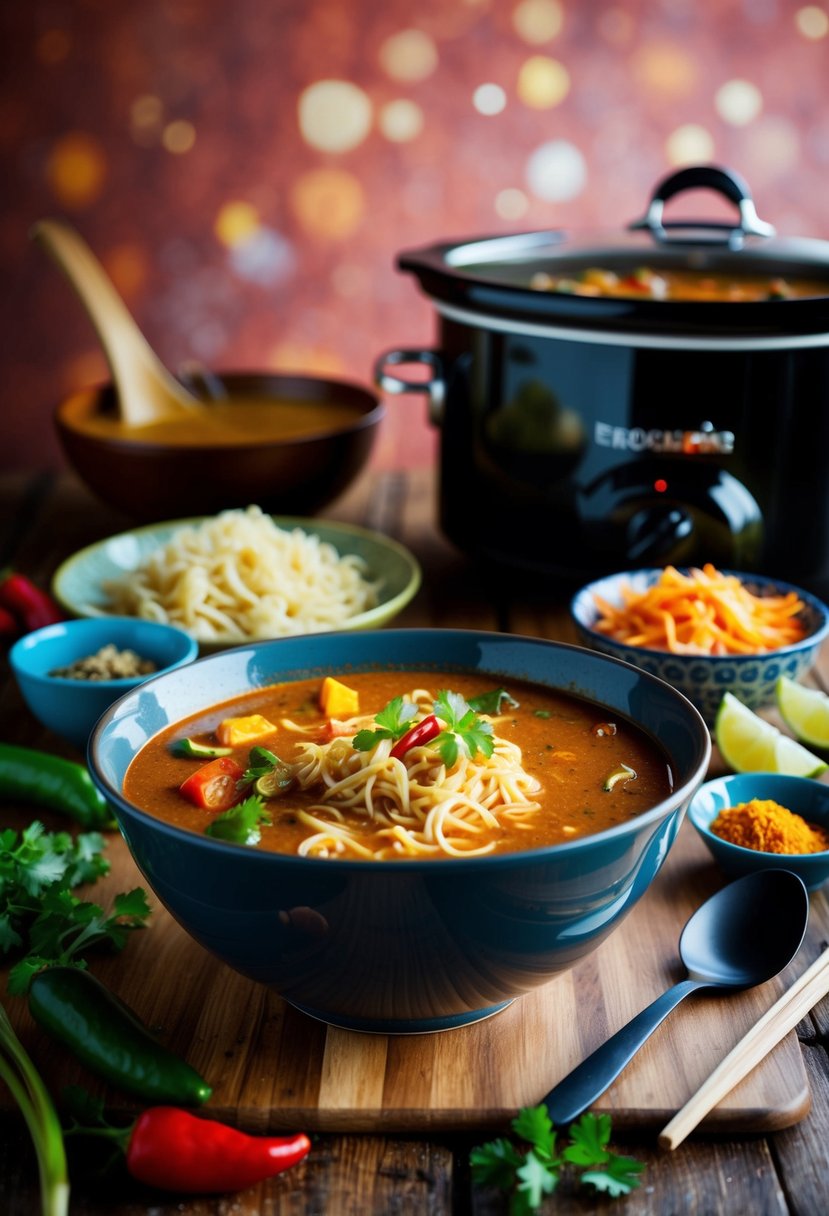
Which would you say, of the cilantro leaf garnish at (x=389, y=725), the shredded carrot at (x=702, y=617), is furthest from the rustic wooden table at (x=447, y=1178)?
the shredded carrot at (x=702, y=617)

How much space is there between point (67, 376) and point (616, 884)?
3.31 metres

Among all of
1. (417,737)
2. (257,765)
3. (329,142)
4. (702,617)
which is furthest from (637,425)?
(329,142)

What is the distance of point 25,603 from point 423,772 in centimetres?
A: 147

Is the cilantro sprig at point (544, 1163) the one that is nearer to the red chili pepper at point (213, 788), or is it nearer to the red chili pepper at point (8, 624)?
the red chili pepper at point (213, 788)

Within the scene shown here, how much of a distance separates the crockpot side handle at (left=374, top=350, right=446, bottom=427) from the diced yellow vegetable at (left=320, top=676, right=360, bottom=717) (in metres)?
1.29

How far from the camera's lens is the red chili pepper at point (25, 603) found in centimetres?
293

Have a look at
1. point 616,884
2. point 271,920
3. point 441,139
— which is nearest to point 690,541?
point 616,884

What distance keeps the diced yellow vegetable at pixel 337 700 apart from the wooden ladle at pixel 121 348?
1784mm

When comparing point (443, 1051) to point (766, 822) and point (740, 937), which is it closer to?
point (740, 937)

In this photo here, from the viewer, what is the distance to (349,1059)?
5.47 ft

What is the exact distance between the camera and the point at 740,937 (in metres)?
1.90

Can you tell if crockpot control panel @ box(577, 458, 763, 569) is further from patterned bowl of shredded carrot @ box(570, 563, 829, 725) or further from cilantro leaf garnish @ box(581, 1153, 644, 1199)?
cilantro leaf garnish @ box(581, 1153, 644, 1199)

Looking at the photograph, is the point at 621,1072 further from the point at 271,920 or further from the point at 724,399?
the point at 724,399

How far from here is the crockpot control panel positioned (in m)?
2.73
